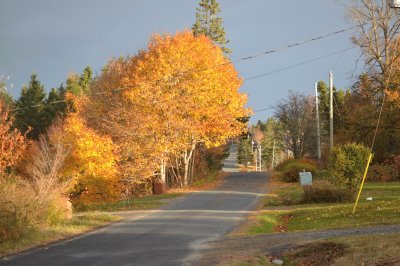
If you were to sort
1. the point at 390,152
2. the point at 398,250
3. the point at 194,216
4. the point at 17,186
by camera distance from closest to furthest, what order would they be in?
the point at 398,250 < the point at 17,186 < the point at 194,216 < the point at 390,152

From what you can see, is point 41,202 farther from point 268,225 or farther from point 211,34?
point 211,34

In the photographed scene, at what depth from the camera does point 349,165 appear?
27.4 m

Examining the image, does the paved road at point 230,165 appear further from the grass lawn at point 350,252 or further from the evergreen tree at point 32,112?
the grass lawn at point 350,252

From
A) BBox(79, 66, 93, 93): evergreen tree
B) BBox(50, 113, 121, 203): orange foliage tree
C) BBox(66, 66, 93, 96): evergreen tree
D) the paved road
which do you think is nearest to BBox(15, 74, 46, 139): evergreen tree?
BBox(66, 66, 93, 96): evergreen tree

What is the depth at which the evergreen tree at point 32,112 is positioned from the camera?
201 ft

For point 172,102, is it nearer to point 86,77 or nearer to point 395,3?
point 395,3

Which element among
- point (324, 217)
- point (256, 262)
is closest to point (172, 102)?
point (324, 217)

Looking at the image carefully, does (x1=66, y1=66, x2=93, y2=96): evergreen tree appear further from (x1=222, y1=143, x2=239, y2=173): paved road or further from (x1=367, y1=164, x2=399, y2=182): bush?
(x1=367, y1=164, x2=399, y2=182): bush

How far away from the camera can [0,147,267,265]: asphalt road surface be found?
11688 mm

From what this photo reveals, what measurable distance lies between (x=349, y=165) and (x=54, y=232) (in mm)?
17244

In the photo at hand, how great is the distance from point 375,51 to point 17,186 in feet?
101

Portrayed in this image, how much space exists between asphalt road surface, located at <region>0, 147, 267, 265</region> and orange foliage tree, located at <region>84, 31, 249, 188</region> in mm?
11367

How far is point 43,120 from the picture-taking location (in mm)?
62531

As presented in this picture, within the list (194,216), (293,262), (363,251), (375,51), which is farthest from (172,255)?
(375,51)
